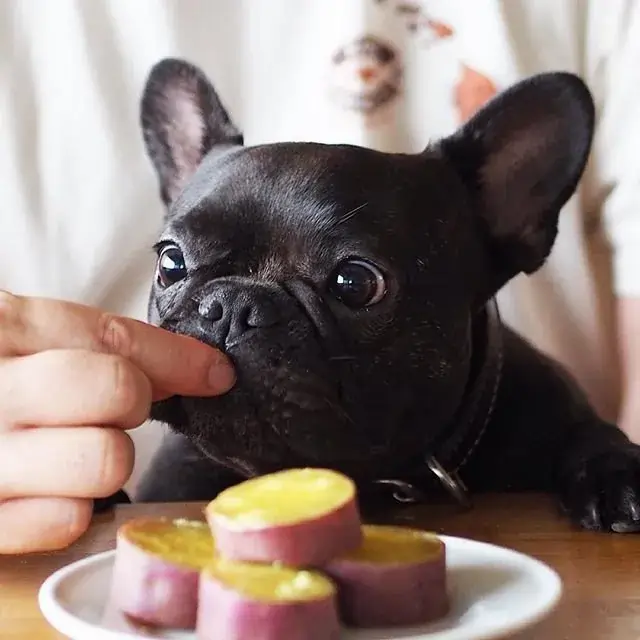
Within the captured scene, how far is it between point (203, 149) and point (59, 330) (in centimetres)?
55

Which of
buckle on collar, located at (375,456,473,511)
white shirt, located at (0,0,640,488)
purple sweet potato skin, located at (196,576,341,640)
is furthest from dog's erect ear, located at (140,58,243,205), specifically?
purple sweet potato skin, located at (196,576,341,640)

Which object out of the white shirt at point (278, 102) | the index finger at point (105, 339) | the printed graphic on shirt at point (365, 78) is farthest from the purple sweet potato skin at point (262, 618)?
the printed graphic on shirt at point (365, 78)

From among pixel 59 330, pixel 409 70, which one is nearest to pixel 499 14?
pixel 409 70

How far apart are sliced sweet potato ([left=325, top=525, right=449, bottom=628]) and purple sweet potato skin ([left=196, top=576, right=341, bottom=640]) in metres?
0.04

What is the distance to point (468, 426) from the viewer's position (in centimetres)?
101

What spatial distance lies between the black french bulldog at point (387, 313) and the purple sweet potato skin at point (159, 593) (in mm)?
242

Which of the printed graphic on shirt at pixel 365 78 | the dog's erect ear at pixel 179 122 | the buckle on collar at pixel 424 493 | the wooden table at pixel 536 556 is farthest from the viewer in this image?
the printed graphic on shirt at pixel 365 78

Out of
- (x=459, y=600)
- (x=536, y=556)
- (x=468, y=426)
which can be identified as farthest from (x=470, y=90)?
(x=459, y=600)

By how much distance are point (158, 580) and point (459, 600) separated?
17cm

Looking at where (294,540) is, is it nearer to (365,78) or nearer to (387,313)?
(387,313)

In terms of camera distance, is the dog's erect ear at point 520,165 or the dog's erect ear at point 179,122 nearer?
the dog's erect ear at point 520,165

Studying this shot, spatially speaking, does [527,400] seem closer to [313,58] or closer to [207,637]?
[313,58]

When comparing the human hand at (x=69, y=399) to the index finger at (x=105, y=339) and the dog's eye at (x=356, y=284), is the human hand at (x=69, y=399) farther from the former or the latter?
the dog's eye at (x=356, y=284)

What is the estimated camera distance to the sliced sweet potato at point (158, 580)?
522 millimetres
